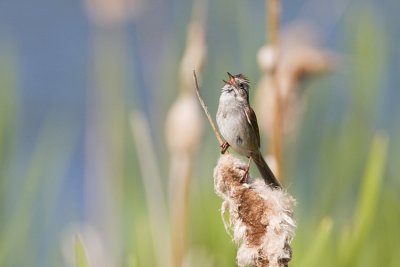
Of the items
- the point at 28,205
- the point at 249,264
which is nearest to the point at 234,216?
the point at 249,264

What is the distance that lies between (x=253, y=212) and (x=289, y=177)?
3.41 feet

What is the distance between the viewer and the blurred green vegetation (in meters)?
1.70

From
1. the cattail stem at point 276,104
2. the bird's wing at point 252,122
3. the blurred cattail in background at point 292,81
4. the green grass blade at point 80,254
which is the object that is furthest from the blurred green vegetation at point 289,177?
the green grass blade at point 80,254

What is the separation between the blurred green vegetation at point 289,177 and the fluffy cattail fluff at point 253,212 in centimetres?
63

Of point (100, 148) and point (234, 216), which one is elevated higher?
point (100, 148)

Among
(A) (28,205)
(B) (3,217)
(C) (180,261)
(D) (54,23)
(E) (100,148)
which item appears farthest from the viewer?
(D) (54,23)

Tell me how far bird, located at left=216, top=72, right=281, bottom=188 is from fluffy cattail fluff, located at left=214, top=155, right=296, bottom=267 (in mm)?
80

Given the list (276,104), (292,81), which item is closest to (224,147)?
(276,104)

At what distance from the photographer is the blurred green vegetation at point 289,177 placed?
1.70 metres

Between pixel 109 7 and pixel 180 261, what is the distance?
979 millimetres

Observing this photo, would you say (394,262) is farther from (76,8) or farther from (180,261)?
(76,8)

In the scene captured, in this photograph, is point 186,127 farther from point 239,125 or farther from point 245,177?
point 245,177

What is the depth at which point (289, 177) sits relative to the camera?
6.40 ft

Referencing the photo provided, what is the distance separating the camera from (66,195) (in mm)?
2111
